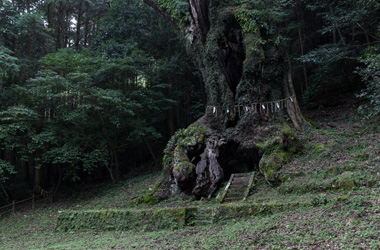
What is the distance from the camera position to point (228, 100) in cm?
1167

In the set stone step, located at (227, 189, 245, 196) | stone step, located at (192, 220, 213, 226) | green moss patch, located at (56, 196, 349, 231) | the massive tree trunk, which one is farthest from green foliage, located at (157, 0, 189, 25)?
stone step, located at (192, 220, 213, 226)

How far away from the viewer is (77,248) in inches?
263

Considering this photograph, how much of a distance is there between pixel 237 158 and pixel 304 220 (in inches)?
263

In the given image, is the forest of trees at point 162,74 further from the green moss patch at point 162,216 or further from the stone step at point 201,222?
the stone step at point 201,222

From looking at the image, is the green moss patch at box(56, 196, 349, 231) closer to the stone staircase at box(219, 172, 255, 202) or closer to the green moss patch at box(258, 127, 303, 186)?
the stone staircase at box(219, 172, 255, 202)

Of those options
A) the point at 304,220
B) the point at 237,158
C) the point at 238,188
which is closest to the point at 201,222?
the point at 238,188

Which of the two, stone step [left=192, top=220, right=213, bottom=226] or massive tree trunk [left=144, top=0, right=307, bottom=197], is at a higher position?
massive tree trunk [left=144, top=0, right=307, bottom=197]

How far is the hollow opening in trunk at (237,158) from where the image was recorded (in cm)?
1089

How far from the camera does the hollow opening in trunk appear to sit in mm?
10891

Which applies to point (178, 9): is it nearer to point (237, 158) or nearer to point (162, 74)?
point (162, 74)

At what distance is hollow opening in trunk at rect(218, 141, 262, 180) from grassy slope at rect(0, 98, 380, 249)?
167cm

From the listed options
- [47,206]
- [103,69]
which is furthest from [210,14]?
[47,206]

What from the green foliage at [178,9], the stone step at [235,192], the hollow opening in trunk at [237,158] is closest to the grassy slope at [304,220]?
the stone step at [235,192]

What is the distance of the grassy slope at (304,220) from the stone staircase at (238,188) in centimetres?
31
